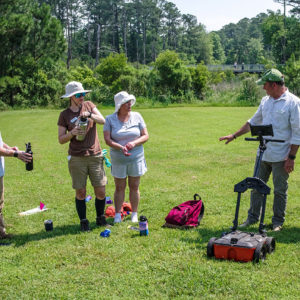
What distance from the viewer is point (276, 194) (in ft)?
19.1

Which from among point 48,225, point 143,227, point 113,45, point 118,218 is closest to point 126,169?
point 118,218

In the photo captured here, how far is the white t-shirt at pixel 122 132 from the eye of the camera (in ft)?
19.8

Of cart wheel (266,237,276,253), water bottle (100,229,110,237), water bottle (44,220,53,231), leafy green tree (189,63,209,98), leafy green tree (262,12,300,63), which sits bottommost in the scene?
water bottle (44,220,53,231)

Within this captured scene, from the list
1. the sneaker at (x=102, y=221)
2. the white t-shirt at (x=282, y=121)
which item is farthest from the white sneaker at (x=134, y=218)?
the white t-shirt at (x=282, y=121)

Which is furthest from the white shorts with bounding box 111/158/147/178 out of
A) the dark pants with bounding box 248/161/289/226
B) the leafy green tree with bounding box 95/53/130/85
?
the leafy green tree with bounding box 95/53/130/85

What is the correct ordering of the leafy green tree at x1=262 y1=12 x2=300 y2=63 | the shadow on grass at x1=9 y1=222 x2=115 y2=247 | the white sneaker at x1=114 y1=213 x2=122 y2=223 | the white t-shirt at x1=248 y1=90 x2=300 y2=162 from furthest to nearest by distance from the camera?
1. the leafy green tree at x1=262 y1=12 x2=300 y2=63
2. the white sneaker at x1=114 y1=213 x2=122 y2=223
3. the shadow on grass at x1=9 y1=222 x2=115 y2=247
4. the white t-shirt at x1=248 y1=90 x2=300 y2=162

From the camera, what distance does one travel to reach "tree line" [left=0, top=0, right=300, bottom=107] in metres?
35.7

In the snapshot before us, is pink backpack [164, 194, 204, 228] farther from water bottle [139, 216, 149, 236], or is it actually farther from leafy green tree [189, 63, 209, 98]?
leafy green tree [189, 63, 209, 98]

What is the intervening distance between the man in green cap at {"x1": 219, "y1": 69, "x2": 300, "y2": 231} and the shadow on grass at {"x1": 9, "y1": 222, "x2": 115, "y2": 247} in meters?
2.47

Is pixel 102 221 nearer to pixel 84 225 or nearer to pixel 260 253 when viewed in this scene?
pixel 84 225

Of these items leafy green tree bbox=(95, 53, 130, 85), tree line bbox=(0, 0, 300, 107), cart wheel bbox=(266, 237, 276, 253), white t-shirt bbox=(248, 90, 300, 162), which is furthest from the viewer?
leafy green tree bbox=(95, 53, 130, 85)

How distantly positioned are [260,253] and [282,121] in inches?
71.7

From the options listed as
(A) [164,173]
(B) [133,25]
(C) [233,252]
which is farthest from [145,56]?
(C) [233,252]

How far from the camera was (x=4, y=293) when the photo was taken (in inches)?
167
